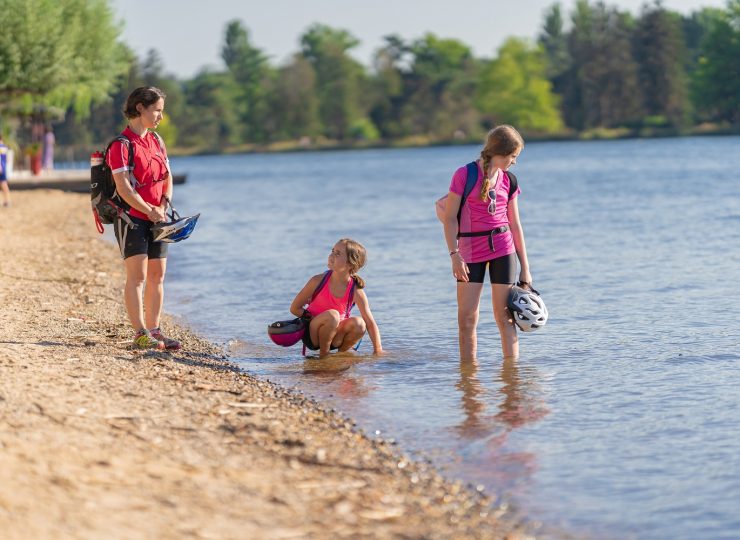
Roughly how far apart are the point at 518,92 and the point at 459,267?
119897 mm

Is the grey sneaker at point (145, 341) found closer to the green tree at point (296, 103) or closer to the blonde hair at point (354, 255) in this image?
the blonde hair at point (354, 255)

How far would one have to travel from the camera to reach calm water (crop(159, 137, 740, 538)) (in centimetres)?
554

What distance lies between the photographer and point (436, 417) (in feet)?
22.8

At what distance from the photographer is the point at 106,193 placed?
7855 mm

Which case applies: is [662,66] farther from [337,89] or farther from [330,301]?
[330,301]

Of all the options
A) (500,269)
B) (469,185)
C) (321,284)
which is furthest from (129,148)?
(500,269)

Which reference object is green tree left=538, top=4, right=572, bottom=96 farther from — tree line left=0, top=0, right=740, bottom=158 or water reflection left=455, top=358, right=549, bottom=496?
water reflection left=455, top=358, right=549, bottom=496

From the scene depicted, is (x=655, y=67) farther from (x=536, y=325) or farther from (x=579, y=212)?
(x=536, y=325)

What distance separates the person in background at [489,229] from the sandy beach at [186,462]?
55.2 inches

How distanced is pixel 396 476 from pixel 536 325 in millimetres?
2426

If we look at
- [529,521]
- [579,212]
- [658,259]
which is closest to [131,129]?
[529,521]

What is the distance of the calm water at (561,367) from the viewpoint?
5539 millimetres

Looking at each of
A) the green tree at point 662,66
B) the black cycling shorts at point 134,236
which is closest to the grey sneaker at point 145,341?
the black cycling shorts at point 134,236

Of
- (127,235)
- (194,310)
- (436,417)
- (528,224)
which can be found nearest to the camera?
(436,417)
